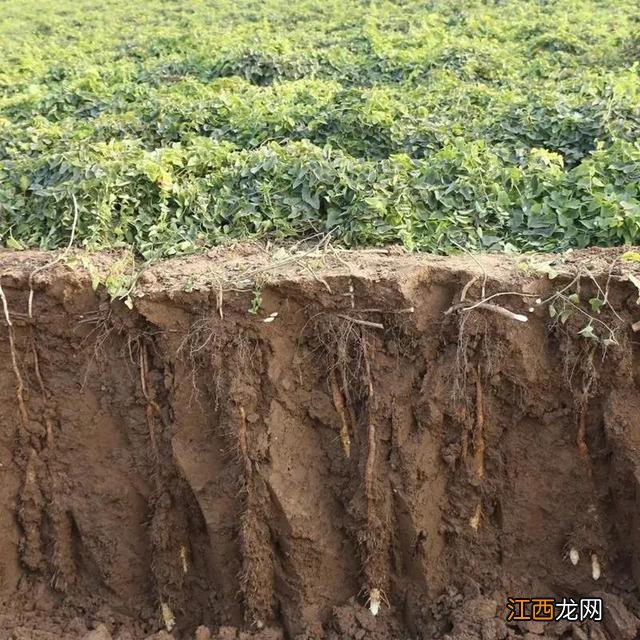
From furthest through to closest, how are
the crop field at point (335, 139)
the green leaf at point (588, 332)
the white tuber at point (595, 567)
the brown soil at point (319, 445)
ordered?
the crop field at point (335, 139)
the white tuber at point (595, 567)
the brown soil at point (319, 445)
the green leaf at point (588, 332)

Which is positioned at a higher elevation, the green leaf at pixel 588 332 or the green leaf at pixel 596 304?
the green leaf at pixel 596 304

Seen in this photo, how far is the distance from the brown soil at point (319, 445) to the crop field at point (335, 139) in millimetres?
473

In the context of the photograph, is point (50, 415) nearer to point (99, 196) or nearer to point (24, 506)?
point (24, 506)

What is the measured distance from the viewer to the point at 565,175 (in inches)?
228

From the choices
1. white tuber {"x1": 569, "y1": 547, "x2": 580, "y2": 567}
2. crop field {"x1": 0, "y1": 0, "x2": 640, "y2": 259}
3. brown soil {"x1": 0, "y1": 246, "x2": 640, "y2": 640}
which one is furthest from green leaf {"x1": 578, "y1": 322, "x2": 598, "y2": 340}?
white tuber {"x1": 569, "y1": 547, "x2": 580, "y2": 567}

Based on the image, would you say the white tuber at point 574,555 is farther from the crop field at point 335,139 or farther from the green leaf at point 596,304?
the crop field at point 335,139

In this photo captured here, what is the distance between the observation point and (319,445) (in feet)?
16.7

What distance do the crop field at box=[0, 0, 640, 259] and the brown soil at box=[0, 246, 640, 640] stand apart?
0.47m

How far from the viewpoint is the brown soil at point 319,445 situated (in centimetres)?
475

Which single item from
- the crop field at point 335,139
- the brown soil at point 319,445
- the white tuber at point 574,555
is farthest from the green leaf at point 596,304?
the white tuber at point 574,555

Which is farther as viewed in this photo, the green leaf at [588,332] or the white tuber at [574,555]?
the white tuber at [574,555]

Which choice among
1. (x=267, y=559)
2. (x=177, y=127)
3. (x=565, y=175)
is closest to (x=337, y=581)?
(x=267, y=559)

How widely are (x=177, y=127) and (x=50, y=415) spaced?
10.4ft

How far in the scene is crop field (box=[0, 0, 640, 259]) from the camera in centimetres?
557
